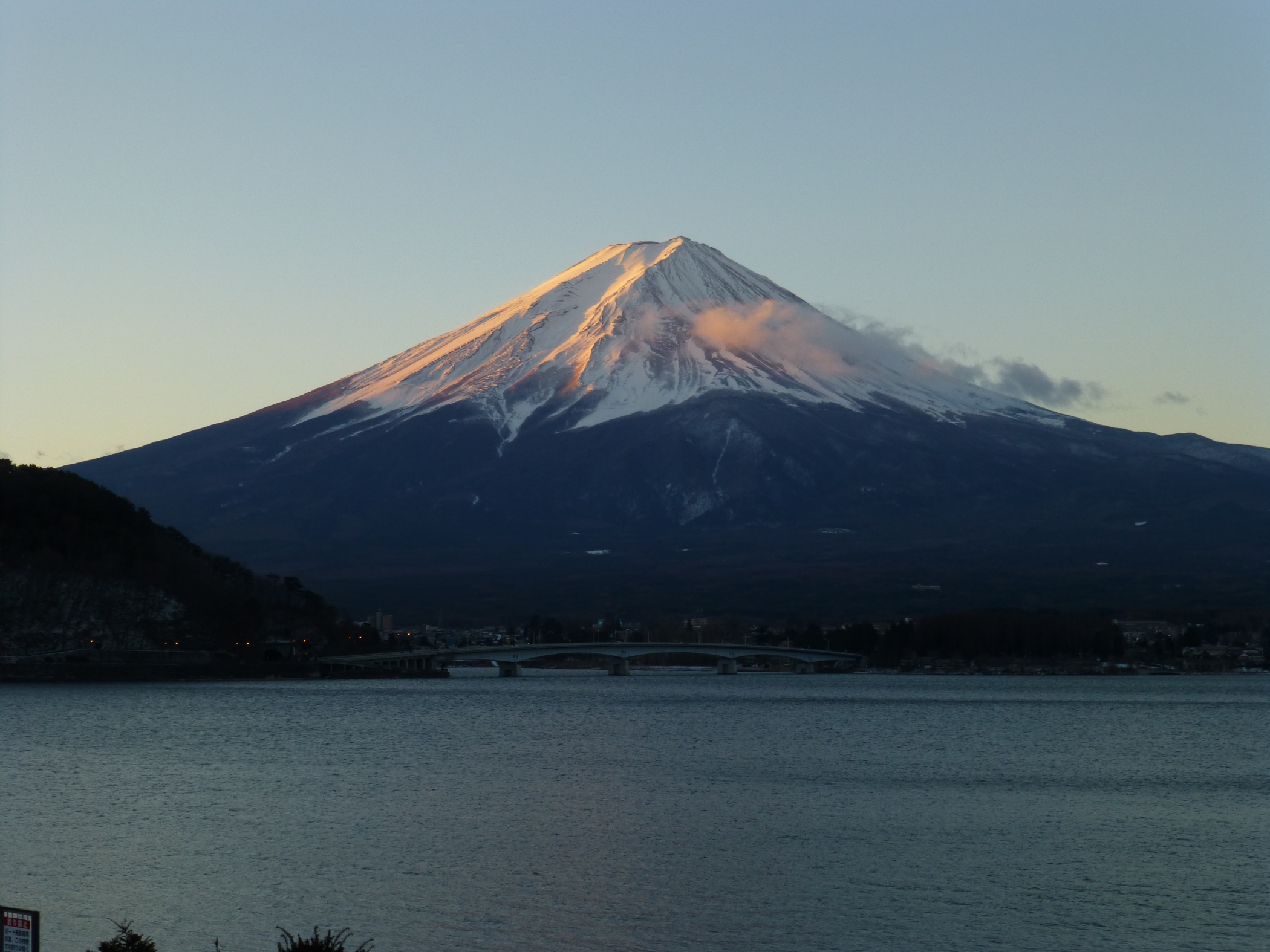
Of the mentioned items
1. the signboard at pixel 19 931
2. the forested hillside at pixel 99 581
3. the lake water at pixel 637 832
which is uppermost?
the forested hillside at pixel 99 581

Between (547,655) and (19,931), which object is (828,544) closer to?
(547,655)

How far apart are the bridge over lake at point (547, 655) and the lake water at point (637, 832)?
4048cm

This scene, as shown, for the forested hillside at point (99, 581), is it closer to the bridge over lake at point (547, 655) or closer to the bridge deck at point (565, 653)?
the bridge over lake at point (547, 655)

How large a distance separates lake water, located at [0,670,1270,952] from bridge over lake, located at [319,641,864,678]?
4048 cm

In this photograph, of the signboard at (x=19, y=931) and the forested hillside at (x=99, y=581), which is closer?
the signboard at (x=19, y=931)

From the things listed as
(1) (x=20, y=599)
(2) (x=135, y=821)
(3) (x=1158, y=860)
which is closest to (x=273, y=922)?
(2) (x=135, y=821)

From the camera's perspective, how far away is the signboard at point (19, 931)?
541 inches

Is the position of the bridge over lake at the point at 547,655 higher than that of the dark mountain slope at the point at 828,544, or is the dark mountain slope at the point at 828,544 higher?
the dark mountain slope at the point at 828,544

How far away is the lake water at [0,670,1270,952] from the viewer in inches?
896

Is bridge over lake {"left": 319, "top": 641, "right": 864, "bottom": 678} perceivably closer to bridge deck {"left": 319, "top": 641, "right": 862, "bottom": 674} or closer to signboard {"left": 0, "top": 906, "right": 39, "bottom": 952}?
bridge deck {"left": 319, "top": 641, "right": 862, "bottom": 674}

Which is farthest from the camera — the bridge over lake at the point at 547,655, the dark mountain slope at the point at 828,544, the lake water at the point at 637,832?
the dark mountain slope at the point at 828,544

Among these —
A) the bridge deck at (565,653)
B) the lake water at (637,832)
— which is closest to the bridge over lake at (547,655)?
the bridge deck at (565,653)

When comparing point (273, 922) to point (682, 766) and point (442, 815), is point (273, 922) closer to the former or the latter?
point (442, 815)

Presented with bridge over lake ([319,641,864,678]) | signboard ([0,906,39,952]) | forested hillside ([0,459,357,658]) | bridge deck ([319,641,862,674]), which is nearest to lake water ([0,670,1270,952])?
signboard ([0,906,39,952])
